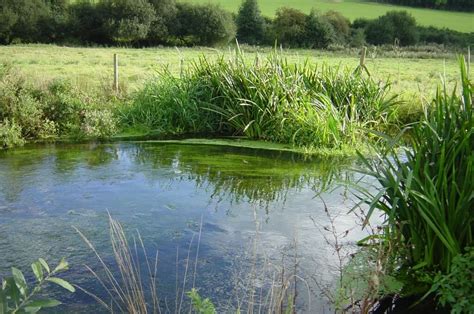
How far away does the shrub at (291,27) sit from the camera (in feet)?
114

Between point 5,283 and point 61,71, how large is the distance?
1529 cm

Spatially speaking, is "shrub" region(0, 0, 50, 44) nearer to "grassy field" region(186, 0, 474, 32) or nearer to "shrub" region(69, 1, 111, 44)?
"shrub" region(69, 1, 111, 44)

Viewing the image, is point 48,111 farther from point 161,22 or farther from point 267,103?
point 161,22

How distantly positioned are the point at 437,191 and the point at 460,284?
0.83 m

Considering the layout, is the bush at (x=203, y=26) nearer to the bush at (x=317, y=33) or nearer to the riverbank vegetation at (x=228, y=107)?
the bush at (x=317, y=33)

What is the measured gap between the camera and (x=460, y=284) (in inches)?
159

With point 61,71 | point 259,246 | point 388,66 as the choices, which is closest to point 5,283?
point 259,246

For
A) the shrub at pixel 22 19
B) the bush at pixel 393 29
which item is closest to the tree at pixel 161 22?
the shrub at pixel 22 19

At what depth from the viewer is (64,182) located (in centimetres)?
817

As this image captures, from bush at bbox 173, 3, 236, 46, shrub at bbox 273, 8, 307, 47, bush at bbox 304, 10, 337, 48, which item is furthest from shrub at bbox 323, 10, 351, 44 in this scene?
bush at bbox 173, 3, 236, 46

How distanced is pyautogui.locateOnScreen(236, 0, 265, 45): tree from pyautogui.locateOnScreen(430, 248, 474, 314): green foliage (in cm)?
3278

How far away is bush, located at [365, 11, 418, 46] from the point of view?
35.3 meters

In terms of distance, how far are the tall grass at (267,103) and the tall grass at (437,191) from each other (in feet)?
17.9

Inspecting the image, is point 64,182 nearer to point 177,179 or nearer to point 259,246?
point 177,179
